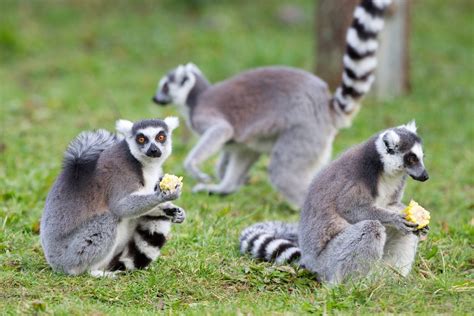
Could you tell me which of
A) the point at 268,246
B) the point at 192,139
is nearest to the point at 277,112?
the point at 192,139

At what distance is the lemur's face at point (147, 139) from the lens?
19.1 ft

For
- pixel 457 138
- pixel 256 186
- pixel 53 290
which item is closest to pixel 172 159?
pixel 256 186

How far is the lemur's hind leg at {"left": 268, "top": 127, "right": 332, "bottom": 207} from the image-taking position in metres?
→ 8.43

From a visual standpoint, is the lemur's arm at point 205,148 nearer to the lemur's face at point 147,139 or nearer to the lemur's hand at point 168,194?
the lemur's face at point 147,139

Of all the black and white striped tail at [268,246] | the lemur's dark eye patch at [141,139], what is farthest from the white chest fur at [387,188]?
the lemur's dark eye patch at [141,139]

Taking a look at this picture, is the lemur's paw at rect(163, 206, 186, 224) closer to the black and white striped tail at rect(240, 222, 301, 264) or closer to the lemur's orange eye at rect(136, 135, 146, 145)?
the lemur's orange eye at rect(136, 135, 146, 145)

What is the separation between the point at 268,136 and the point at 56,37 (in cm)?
808

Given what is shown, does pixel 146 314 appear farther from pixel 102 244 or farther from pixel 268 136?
pixel 268 136

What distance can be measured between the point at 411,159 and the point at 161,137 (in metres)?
1.82

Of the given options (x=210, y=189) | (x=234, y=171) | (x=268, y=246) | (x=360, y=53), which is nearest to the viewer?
(x=268, y=246)

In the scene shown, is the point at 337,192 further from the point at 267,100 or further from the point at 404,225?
the point at 267,100

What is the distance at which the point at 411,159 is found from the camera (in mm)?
5801

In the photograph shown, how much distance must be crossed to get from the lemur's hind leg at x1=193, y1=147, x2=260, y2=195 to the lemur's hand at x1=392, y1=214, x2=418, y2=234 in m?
3.45

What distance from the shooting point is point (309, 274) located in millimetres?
6027
